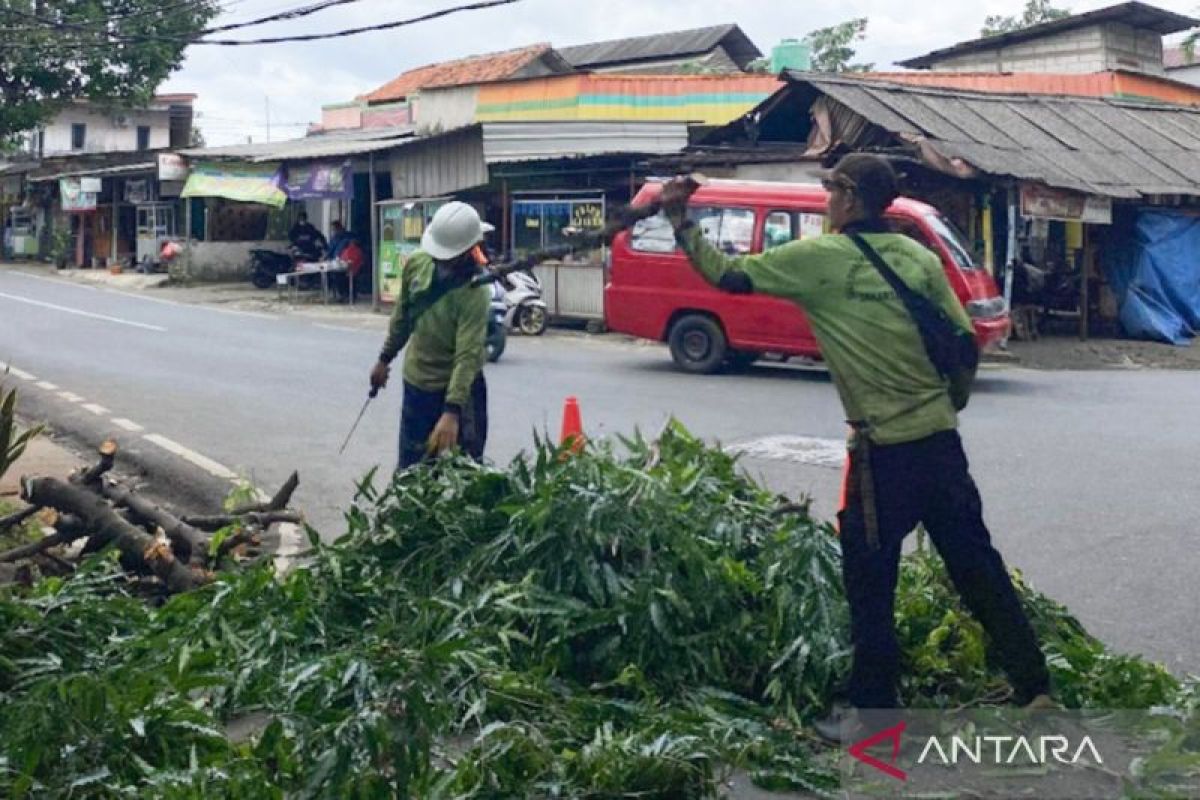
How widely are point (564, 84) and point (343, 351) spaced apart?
10.7 metres

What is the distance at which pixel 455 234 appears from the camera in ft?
22.1

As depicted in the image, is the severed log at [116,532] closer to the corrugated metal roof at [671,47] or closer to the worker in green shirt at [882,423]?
the worker in green shirt at [882,423]

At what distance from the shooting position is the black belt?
455 cm

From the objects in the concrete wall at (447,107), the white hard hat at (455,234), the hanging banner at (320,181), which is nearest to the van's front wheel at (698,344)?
the white hard hat at (455,234)

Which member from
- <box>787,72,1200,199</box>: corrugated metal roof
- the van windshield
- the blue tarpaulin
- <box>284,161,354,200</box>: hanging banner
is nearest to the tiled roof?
<box>284,161,354,200</box>: hanging banner

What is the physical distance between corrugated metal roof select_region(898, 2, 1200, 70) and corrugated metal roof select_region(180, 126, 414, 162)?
13.9 m

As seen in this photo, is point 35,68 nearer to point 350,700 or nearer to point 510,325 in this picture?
point 510,325

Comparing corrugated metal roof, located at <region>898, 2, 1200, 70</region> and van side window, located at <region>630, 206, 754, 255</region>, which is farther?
corrugated metal roof, located at <region>898, 2, 1200, 70</region>

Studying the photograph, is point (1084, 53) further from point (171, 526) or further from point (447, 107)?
point (171, 526)

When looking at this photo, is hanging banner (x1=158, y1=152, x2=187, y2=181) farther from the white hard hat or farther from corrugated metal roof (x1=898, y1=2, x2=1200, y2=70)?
the white hard hat

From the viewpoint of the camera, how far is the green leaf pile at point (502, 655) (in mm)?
3959

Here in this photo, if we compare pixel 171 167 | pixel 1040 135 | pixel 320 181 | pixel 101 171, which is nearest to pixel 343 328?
pixel 320 181

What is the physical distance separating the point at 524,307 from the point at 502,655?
1747 centimetres

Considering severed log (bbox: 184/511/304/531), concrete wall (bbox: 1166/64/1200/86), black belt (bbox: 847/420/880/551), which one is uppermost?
concrete wall (bbox: 1166/64/1200/86)
